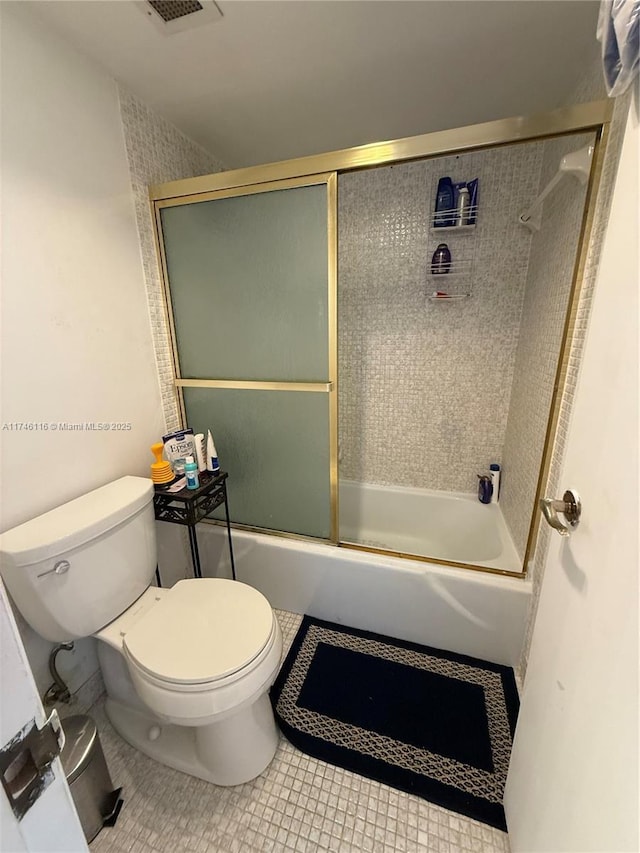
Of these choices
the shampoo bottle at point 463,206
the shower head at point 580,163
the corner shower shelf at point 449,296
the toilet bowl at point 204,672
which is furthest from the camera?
the corner shower shelf at point 449,296

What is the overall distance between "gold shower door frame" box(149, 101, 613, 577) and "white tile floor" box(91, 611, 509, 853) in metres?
0.73

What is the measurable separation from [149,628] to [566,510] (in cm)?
118

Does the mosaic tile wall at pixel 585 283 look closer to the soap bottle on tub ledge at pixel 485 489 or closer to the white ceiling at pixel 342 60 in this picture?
the white ceiling at pixel 342 60

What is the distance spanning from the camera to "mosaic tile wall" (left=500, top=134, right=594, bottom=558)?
1235 millimetres

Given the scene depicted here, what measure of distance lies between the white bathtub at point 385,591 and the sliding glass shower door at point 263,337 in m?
0.13

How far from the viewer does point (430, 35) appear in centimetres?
109

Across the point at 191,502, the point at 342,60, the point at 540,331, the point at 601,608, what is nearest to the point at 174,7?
the point at 342,60

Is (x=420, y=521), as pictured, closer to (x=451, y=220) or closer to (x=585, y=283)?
(x=585, y=283)

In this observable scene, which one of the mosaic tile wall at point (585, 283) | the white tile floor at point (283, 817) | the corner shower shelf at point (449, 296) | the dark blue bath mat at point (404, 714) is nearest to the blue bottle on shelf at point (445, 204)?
the corner shower shelf at point (449, 296)

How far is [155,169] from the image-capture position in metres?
1.45

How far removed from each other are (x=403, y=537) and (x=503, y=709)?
97 cm

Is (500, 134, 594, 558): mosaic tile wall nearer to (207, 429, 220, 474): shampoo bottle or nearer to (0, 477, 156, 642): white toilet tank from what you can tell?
(207, 429, 220, 474): shampoo bottle

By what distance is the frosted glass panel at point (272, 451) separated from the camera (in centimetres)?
151

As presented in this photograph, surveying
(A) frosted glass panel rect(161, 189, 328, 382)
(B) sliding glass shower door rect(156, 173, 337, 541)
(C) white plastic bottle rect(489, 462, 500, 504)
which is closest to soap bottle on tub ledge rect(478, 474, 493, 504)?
(C) white plastic bottle rect(489, 462, 500, 504)
